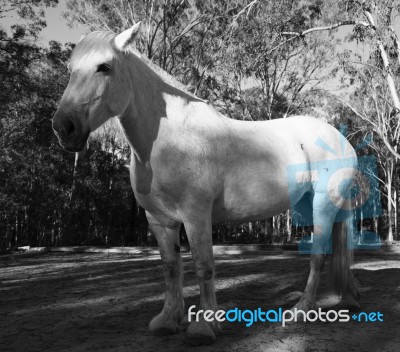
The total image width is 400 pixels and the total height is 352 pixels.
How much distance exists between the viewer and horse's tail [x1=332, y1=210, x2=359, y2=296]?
314 centimetres

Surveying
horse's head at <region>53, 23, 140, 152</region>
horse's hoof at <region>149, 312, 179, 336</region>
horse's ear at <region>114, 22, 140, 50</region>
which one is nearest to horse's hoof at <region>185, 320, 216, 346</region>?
horse's hoof at <region>149, 312, 179, 336</region>

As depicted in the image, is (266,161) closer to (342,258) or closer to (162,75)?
(162,75)

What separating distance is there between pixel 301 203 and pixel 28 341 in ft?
7.35

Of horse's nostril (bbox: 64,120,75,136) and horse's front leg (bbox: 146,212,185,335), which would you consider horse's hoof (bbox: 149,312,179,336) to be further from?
horse's nostril (bbox: 64,120,75,136)

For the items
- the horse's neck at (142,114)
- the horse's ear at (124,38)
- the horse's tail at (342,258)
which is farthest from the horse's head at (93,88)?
the horse's tail at (342,258)

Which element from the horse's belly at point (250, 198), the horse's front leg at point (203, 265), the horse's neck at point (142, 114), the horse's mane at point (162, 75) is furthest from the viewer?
the horse's mane at point (162, 75)

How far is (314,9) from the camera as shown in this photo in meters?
16.8

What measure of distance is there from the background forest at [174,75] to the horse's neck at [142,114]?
36.2 feet

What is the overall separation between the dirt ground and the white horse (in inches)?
9.8

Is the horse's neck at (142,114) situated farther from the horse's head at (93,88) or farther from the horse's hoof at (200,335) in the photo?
the horse's hoof at (200,335)

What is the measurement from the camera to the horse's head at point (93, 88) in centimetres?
207

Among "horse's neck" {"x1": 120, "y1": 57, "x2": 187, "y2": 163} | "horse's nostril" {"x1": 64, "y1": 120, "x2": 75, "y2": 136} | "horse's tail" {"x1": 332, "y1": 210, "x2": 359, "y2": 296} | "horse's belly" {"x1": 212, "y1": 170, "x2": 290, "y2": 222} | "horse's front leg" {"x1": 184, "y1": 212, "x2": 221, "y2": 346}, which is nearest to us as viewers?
"horse's nostril" {"x1": 64, "y1": 120, "x2": 75, "y2": 136}

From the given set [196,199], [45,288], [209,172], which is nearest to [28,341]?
[196,199]

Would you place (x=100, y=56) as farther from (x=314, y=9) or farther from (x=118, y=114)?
(x=314, y=9)
